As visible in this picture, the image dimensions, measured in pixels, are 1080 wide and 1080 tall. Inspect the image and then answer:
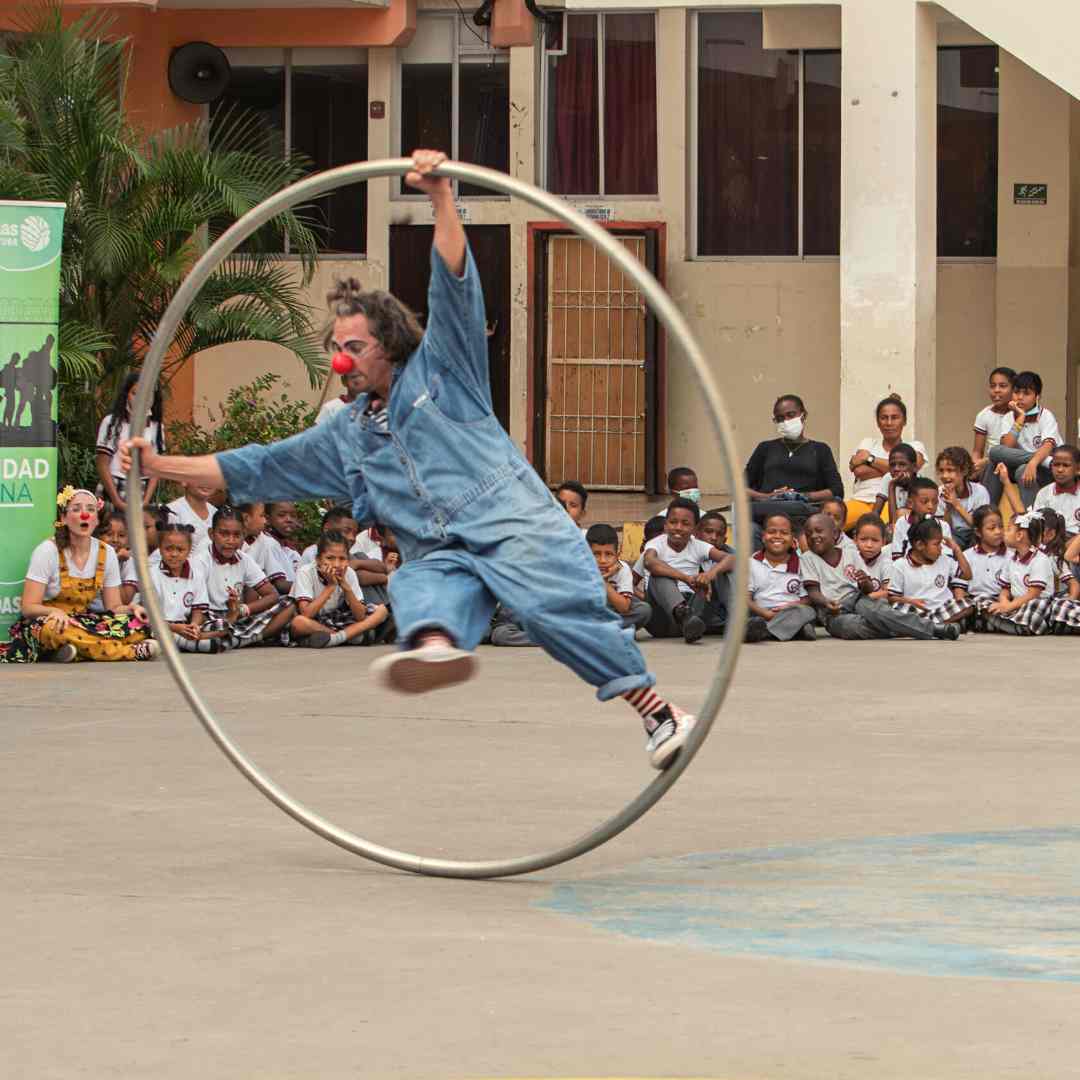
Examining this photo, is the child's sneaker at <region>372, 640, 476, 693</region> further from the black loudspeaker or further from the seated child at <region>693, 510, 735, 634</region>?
the black loudspeaker

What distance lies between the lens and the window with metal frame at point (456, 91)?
21.1 m

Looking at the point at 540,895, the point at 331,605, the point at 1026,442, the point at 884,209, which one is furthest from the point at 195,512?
the point at 540,895

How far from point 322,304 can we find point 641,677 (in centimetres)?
1507

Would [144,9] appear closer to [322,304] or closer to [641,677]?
[322,304]

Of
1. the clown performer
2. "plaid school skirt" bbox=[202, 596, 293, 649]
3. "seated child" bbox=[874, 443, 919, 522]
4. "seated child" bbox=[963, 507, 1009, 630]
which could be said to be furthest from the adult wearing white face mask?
the clown performer

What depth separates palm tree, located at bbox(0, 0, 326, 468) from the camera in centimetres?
1517

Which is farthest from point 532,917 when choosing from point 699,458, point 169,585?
point 699,458

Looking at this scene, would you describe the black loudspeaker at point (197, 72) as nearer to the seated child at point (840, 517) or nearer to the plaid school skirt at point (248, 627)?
the seated child at point (840, 517)

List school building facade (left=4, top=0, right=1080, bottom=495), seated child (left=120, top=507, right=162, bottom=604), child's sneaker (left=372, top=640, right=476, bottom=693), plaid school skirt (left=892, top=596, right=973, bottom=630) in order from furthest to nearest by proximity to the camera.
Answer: school building facade (left=4, top=0, right=1080, bottom=495), plaid school skirt (left=892, top=596, right=973, bottom=630), seated child (left=120, top=507, right=162, bottom=604), child's sneaker (left=372, top=640, right=476, bottom=693)

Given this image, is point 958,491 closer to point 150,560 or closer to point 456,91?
point 150,560

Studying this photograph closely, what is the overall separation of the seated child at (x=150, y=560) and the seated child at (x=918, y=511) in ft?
14.5

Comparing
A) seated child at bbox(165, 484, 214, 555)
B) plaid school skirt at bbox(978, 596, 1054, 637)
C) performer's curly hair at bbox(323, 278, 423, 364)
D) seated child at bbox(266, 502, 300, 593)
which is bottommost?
plaid school skirt at bbox(978, 596, 1054, 637)

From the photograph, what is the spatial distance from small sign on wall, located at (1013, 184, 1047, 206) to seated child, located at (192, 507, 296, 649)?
995cm

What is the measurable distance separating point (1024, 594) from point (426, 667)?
8.12 metres
